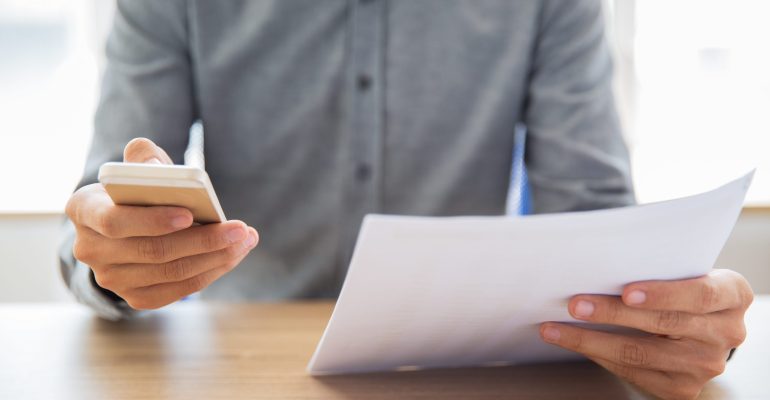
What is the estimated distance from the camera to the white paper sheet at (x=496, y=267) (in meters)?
0.47

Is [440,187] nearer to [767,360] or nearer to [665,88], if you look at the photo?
[767,360]

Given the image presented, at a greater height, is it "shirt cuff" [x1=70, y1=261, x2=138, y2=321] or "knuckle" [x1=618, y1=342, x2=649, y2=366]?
"knuckle" [x1=618, y1=342, x2=649, y2=366]

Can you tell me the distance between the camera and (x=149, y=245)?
0.59 m

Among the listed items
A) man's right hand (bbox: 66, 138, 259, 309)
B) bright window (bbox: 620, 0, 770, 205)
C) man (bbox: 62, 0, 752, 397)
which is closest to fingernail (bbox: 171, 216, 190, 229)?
man's right hand (bbox: 66, 138, 259, 309)

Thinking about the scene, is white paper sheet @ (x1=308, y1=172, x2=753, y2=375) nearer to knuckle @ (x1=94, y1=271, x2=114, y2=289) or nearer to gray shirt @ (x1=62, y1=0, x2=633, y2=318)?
knuckle @ (x1=94, y1=271, x2=114, y2=289)

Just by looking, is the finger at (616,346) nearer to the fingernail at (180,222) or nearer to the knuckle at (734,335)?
the knuckle at (734,335)

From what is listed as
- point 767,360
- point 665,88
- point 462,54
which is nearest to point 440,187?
point 462,54

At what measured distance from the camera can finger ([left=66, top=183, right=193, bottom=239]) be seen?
54 cm

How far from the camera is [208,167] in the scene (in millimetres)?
1087

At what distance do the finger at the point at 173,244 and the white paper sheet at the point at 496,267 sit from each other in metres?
0.12

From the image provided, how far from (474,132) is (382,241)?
68 centimetres

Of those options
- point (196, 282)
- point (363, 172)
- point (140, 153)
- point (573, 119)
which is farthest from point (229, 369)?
point (573, 119)

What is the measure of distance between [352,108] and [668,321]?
634 mm

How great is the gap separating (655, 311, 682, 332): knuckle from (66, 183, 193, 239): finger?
38cm
